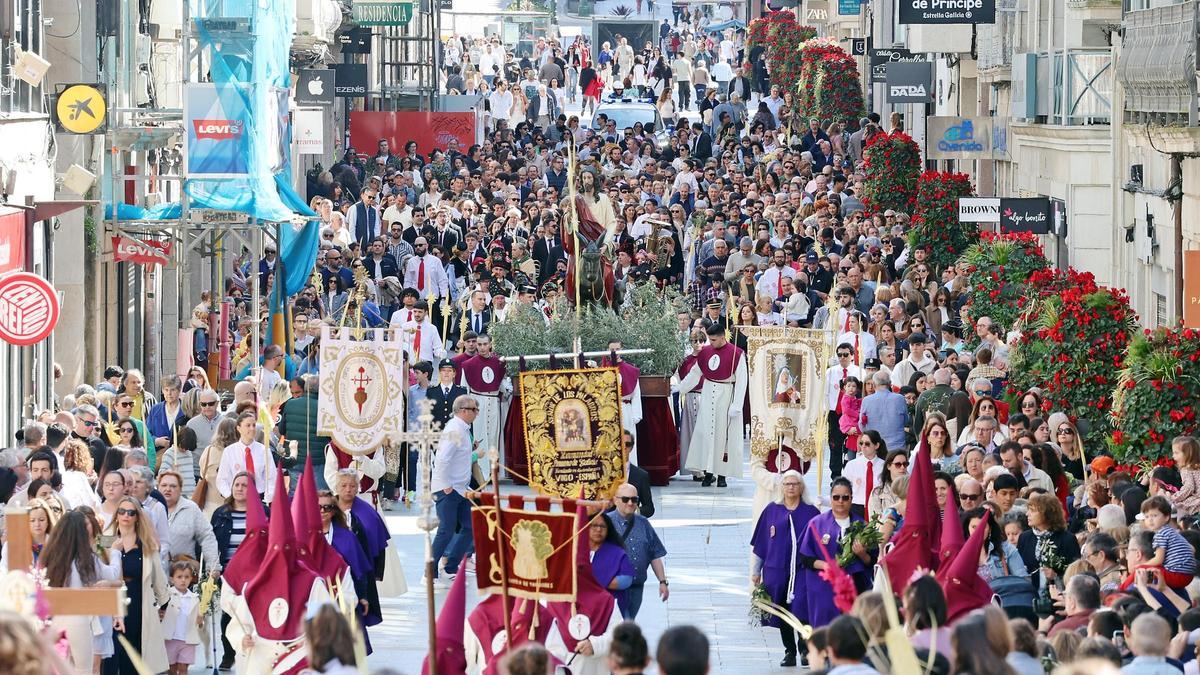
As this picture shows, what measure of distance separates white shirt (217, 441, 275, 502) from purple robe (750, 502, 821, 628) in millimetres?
3417

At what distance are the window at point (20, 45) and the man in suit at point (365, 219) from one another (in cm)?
899

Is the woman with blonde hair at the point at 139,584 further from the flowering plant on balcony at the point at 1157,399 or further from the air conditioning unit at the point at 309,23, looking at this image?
the air conditioning unit at the point at 309,23

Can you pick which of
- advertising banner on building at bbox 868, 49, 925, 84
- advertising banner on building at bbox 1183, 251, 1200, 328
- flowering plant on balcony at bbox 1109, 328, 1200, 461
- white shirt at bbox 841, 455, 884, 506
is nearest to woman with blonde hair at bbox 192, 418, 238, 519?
white shirt at bbox 841, 455, 884, 506

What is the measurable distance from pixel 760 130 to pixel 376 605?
29.4m

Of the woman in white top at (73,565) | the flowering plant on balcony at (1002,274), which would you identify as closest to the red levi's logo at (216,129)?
the flowering plant on balcony at (1002,274)

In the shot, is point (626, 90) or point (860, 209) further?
point (626, 90)

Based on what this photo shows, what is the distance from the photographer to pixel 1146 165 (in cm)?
2733

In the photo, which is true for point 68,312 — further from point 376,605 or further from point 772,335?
point 376,605

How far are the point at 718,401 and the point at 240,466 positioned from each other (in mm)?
7242

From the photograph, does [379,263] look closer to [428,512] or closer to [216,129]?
[216,129]

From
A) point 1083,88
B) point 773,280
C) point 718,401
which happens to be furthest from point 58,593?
point 1083,88

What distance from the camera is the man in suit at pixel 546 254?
30.9 m

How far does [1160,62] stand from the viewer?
22797mm

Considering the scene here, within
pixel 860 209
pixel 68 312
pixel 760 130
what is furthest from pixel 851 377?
pixel 760 130
